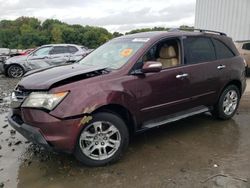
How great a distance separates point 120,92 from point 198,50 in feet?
6.29

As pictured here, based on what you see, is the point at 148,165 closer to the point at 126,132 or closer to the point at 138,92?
the point at 126,132

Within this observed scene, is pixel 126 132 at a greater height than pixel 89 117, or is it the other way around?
pixel 89 117

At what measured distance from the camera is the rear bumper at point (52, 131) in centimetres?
385

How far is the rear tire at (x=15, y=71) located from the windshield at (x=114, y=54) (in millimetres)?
9326

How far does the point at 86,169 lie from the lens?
13.8 feet

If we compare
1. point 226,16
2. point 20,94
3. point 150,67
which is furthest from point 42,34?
point 150,67

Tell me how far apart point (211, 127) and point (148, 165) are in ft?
6.64

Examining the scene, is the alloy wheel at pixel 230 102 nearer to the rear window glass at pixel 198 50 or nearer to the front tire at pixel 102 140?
the rear window glass at pixel 198 50

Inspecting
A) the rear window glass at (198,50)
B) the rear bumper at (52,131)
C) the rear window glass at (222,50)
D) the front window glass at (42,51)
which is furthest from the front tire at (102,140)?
the front window glass at (42,51)

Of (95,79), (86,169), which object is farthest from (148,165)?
(95,79)

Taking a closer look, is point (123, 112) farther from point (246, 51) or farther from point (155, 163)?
point (246, 51)

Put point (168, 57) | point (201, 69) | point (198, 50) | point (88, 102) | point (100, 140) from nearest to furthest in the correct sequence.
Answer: point (88, 102), point (100, 140), point (168, 57), point (201, 69), point (198, 50)

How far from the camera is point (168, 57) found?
16.8 feet

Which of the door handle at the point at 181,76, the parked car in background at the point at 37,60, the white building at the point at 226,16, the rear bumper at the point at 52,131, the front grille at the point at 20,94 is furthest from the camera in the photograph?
the white building at the point at 226,16
